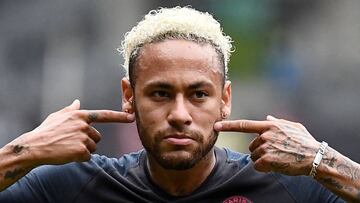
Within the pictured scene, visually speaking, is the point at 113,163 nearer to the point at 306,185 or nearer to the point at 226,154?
the point at 226,154

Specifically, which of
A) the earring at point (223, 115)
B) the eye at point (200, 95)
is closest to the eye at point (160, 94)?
the eye at point (200, 95)

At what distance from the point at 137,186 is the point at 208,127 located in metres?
0.51

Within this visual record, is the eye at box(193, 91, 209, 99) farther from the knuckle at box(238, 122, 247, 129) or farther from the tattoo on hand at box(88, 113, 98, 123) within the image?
the tattoo on hand at box(88, 113, 98, 123)

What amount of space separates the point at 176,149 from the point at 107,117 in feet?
1.21

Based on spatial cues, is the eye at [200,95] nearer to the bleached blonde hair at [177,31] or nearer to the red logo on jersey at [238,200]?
the bleached blonde hair at [177,31]

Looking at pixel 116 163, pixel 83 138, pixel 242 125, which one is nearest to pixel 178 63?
pixel 242 125

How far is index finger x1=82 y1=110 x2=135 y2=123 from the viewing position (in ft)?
13.6

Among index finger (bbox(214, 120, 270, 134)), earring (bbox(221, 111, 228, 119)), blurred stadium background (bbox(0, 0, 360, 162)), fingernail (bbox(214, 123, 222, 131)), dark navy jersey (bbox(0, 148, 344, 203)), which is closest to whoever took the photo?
index finger (bbox(214, 120, 270, 134))

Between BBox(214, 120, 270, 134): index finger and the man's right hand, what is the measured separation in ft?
1.53

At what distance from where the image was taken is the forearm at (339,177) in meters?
4.05

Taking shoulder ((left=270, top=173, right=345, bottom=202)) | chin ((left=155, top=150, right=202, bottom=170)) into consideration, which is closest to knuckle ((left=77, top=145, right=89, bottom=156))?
chin ((left=155, top=150, right=202, bottom=170))

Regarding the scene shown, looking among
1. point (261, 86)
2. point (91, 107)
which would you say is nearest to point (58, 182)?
point (91, 107)

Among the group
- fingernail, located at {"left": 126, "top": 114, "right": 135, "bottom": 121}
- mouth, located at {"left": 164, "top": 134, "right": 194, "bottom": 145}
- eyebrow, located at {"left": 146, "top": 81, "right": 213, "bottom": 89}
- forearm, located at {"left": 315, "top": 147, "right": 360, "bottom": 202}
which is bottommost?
forearm, located at {"left": 315, "top": 147, "right": 360, "bottom": 202}

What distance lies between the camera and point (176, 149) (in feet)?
13.3
